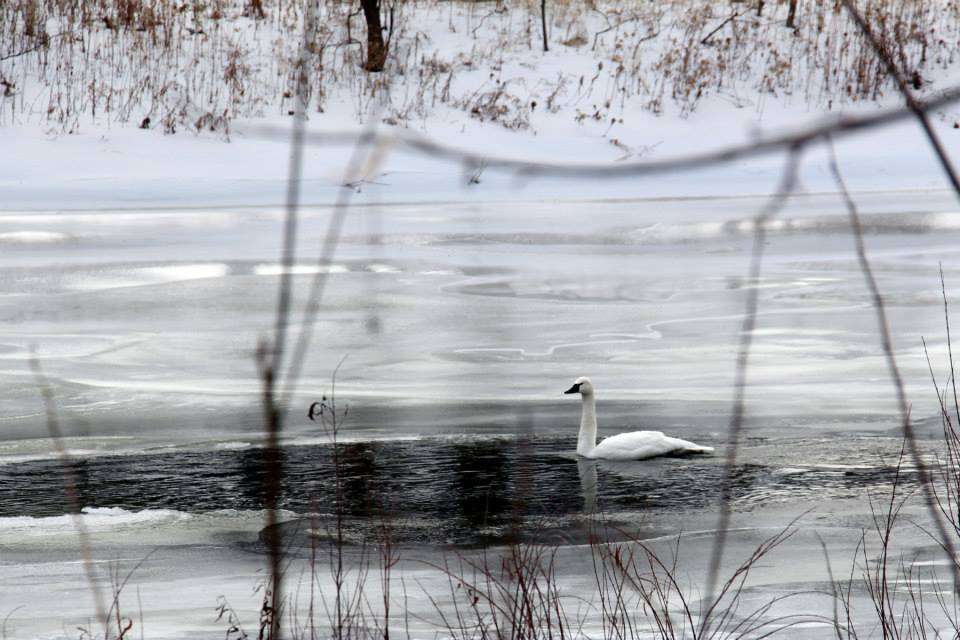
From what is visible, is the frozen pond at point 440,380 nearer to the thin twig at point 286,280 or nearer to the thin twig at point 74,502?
the thin twig at point 74,502

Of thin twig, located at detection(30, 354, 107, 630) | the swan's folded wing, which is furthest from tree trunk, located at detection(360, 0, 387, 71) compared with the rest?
the swan's folded wing

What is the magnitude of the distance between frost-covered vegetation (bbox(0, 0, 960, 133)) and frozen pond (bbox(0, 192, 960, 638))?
438cm

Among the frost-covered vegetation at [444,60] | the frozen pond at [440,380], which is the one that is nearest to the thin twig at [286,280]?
the frozen pond at [440,380]

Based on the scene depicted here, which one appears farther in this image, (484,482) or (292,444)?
(292,444)

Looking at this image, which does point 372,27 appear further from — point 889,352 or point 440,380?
point 889,352

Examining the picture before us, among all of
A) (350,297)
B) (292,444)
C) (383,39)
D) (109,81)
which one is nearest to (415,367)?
(292,444)

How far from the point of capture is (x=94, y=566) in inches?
187

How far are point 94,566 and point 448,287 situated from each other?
237 inches

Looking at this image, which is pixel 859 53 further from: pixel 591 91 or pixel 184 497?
pixel 184 497

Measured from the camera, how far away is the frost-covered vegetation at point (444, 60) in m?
18.1

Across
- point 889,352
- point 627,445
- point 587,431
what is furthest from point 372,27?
point 889,352

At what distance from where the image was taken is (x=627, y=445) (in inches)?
250

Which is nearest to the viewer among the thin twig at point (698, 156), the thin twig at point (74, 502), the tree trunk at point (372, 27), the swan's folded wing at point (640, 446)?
the thin twig at point (698, 156)

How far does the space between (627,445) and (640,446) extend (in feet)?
0.22
